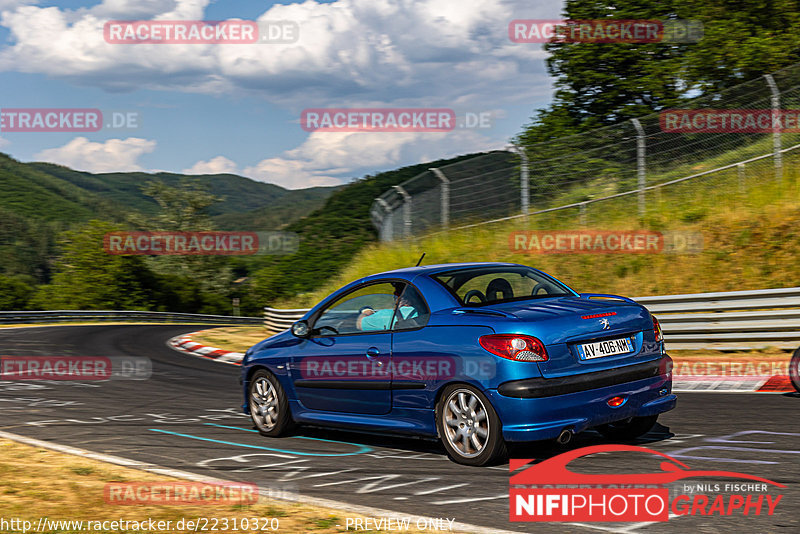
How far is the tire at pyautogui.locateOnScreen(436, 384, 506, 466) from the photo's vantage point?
5691 millimetres

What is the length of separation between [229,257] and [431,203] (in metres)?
72.3

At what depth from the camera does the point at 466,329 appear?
19.3 ft

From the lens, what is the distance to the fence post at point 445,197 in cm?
1842

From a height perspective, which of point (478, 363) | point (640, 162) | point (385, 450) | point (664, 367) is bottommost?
point (385, 450)

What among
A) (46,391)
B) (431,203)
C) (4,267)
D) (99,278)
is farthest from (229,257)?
(46,391)

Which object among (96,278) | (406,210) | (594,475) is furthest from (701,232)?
(96,278)

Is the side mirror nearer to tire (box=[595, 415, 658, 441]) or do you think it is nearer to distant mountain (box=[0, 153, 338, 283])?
tire (box=[595, 415, 658, 441])

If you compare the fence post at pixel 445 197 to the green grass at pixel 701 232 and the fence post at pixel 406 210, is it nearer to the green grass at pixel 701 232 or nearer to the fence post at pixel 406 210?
the green grass at pixel 701 232

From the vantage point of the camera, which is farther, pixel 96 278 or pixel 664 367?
pixel 96 278

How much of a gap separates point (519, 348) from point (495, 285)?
3.64ft

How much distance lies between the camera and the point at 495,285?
6.62m

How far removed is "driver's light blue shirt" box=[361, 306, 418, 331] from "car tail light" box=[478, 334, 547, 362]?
0.97m

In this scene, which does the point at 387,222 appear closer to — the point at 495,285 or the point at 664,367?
the point at 495,285

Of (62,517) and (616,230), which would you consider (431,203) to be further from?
(62,517)
